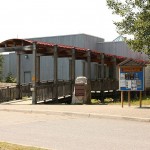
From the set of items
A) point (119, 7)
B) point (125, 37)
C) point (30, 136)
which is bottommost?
point (30, 136)

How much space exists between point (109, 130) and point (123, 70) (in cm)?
775

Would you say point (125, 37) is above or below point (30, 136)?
above

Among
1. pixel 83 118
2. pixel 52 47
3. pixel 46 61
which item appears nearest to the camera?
pixel 83 118

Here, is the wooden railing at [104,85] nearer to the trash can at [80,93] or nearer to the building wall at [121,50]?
the trash can at [80,93]

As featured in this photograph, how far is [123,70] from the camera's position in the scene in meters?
19.2

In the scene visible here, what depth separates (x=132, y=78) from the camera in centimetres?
1897

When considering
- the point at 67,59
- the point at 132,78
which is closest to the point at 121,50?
the point at 67,59

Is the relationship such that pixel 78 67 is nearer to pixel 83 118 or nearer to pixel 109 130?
pixel 83 118

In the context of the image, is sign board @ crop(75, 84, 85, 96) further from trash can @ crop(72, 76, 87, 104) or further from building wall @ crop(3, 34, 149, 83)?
building wall @ crop(3, 34, 149, 83)

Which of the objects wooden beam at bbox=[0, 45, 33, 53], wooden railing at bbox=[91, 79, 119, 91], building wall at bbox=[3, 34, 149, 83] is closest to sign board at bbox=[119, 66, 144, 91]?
wooden beam at bbox=[0, 45, 33, 53]

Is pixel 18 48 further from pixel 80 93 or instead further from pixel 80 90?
pixel 80 93

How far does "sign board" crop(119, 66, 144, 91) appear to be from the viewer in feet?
61.8

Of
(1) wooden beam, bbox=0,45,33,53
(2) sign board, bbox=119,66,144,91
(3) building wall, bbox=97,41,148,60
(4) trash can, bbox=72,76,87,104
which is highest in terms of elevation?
(3) building wall, bbox=97,41,148,60

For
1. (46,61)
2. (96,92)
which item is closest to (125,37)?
(96,92)
